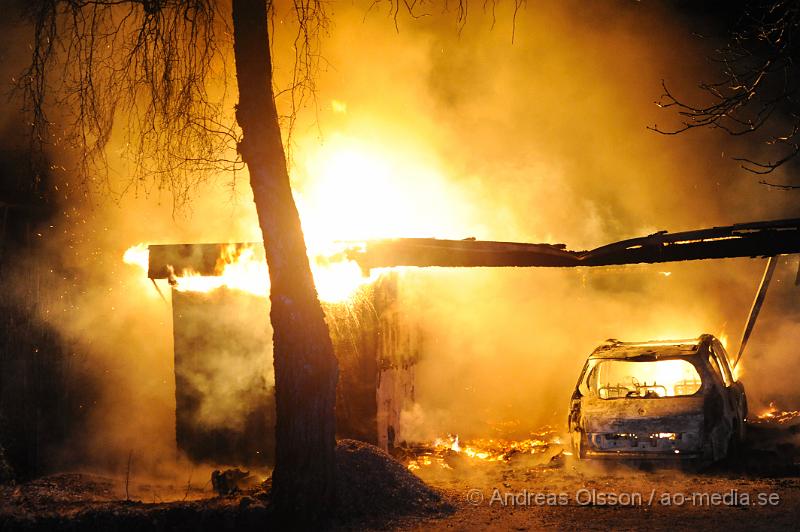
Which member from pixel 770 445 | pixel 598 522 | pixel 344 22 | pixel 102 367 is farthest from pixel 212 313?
pixel 344 22

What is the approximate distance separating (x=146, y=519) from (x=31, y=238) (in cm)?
860

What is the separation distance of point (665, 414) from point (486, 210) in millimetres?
12999

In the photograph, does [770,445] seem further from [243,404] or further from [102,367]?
[102,367]

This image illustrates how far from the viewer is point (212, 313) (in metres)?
11.4

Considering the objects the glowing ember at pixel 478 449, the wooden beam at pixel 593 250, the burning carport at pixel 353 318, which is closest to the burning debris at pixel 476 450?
the glowing ember at pixel 478 449

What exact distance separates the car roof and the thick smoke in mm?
4481

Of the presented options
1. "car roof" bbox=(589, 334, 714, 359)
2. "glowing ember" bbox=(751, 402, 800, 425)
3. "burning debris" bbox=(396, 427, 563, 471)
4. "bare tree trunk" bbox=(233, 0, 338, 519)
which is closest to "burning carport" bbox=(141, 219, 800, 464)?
"burning debris" bbox=(396, 427, 563, 471)

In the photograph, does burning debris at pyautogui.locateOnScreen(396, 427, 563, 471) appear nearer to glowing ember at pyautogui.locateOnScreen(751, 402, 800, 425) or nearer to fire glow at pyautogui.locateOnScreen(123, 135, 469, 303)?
fire glow at pyautogui.locateOnScreen(123, 135, 469, 303)

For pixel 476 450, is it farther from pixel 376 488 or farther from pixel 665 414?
pixel 376 488

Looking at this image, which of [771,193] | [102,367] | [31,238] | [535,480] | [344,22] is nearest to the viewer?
[535,480]

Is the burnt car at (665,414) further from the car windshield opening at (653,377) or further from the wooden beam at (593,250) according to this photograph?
the wooden beam at (593,250)

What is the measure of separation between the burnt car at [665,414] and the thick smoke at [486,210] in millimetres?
4357

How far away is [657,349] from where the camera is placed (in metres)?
9.27

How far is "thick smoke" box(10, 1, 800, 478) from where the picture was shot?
14.1 metres
